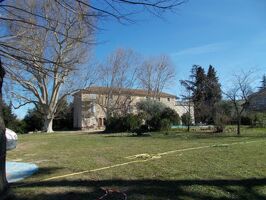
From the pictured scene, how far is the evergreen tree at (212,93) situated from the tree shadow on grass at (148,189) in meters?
24.9

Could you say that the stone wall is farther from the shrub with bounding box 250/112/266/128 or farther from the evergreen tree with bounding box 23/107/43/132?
the shrub with bounding box 250/112/266/128

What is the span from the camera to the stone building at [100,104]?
206 ft

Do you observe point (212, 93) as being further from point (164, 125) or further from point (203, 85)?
point (164, 125)

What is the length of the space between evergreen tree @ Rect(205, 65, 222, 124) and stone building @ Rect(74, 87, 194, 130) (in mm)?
5376

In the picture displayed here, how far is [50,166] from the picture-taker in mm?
9930

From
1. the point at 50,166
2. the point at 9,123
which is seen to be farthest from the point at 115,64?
the point at 50,166

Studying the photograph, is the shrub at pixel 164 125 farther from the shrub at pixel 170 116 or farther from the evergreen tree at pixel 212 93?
the evergreen tree at pixel 212 93

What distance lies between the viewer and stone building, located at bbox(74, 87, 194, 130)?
62844 millimetres

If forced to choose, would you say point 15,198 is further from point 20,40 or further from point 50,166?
point 20,40

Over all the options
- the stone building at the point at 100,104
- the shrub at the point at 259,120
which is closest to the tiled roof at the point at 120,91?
the stone building at the point at 100,104

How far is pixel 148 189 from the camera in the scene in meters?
6.81

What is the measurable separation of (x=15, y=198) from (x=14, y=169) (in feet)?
12.4

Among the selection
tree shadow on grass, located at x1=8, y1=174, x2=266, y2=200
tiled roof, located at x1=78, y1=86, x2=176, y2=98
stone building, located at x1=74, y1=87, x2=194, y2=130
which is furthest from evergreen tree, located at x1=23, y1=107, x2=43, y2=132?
tree shadow on grass, located at x1=8, y1=174, x2=266, y2=200

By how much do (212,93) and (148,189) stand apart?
49069 mm
